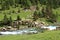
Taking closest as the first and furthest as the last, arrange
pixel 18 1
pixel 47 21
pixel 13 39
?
pixel 13 39 < pixel 47 21 < pixel 18 1

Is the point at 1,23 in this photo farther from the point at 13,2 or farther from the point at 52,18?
the point at 13,2

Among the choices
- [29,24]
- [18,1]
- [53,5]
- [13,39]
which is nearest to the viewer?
[13,39]

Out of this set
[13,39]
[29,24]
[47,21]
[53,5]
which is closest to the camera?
[13,39]

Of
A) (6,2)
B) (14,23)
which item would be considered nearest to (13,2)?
(6,2)

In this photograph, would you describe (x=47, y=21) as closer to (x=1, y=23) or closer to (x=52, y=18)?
(x=52, y=18)

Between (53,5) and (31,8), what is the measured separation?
15.1 m

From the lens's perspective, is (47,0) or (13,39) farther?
(47,0)

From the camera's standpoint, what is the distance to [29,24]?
124 m

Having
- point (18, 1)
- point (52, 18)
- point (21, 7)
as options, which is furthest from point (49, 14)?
point (18, 1)

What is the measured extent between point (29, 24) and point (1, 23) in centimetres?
1427

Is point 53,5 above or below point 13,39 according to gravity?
below

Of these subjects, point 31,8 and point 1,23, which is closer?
point 1,23

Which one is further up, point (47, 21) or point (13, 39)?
point (13, 39)

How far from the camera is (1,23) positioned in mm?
126750
